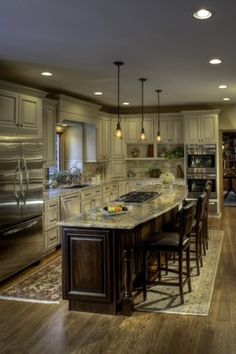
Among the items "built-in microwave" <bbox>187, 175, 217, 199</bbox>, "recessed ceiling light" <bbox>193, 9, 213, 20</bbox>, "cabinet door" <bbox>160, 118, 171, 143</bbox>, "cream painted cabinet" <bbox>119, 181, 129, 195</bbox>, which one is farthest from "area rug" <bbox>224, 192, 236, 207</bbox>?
"recessed ceiling light" <bbox>193, 9, 213, 20</bbox>

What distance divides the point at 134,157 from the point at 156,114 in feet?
4.00

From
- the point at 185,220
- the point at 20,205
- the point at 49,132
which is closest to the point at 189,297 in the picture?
the point at 185,220

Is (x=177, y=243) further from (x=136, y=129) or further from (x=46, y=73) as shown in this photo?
(x=136, y=129)

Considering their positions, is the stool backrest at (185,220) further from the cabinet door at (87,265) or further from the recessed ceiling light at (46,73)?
the recessed ceiling light at (46,73)

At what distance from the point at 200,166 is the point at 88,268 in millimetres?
5588

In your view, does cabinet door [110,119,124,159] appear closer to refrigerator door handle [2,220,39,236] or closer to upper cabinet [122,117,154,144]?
upper cabinet [122,117,154,144]

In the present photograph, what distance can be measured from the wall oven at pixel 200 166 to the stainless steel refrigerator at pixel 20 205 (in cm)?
438

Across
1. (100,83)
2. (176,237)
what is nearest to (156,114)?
(100,83)

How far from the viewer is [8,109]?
4652mm

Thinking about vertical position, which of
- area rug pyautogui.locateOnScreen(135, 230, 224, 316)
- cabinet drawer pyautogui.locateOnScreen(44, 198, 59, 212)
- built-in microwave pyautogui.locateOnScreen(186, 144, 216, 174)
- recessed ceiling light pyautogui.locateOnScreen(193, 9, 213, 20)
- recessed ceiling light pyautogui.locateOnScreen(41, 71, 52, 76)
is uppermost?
recessed ceiling light pyautogui.locateOnScreen(41, 71, 52, 76)

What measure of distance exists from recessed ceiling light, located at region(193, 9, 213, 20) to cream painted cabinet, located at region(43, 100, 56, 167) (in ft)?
11.4

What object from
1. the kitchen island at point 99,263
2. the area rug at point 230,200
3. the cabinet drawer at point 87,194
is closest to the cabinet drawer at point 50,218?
the cabinet drawer at point 87,194

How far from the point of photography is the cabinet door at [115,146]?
9180 millimetres

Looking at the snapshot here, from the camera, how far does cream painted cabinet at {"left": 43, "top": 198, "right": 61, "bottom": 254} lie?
5473 millimetres
